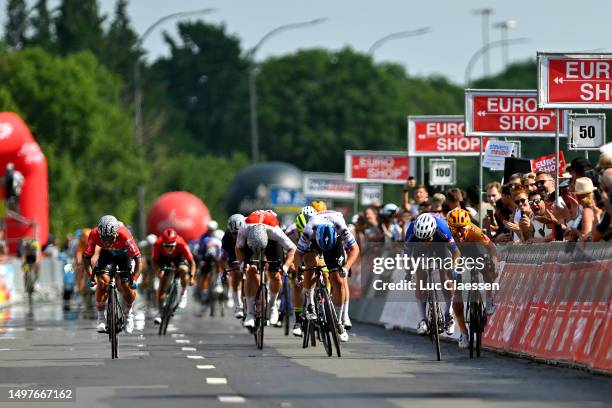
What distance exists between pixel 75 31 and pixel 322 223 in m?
88.4

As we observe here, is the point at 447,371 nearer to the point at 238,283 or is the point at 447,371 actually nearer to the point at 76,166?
the point at 238,283

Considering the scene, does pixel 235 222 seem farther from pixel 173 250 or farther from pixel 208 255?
pixel 208 255

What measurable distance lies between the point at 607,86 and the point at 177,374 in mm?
8075

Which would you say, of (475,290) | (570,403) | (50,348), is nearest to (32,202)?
(50,348)

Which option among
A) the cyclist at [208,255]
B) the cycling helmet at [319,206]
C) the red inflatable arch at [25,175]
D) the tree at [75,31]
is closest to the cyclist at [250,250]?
the cycling helmet at [319,206]

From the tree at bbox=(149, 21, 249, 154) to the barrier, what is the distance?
104493 mm

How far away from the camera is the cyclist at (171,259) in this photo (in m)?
26.2

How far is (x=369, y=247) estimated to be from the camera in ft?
94.5

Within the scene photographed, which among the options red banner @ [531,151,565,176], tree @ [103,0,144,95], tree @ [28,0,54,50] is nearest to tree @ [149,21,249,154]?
tree @ [103,0,144,95]

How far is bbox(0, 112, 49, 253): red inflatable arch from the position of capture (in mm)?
47438

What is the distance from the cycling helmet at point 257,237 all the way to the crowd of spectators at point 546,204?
2.09 metres

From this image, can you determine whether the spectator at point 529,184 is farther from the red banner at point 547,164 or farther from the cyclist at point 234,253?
the cyclist at point 234,253

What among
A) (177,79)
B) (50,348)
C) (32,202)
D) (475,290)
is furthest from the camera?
(177,79)
